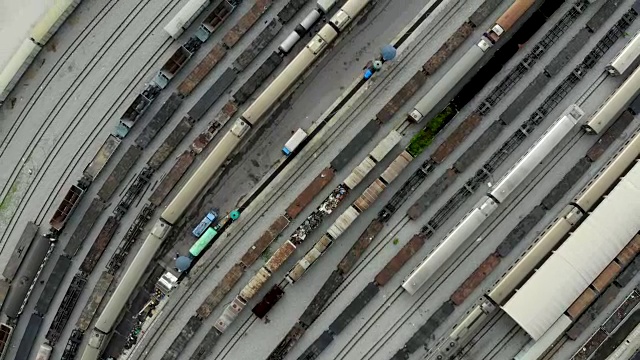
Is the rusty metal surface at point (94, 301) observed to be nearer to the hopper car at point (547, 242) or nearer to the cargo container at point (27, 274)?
the cargo container at point (27, 274)

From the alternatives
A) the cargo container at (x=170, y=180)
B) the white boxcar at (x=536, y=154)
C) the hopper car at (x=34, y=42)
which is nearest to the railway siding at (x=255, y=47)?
the cargo container at (x=170, y=180)

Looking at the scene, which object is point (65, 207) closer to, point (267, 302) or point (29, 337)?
point (29, 337)

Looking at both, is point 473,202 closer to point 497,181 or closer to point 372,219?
point 497,181

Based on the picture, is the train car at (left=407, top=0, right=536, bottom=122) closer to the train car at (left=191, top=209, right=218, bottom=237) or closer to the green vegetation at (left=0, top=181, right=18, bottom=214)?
the train car at (left=191, top=209, right=218, bottom=237)

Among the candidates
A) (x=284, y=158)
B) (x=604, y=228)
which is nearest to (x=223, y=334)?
(x=284, y=158)

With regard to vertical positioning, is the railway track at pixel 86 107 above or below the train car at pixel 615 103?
below

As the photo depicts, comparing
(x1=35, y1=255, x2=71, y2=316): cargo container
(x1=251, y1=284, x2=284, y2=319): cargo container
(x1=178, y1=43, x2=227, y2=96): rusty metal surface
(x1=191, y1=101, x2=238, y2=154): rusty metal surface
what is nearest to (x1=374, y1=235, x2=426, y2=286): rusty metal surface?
(x1=251, y1=284, x2=284, y2=319): cargo container
